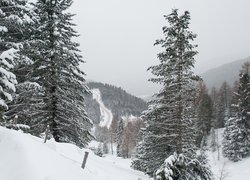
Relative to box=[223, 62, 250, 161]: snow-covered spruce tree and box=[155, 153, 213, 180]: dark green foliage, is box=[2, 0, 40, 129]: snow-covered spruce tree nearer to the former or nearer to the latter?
box=[155, 153, 213, 180]: dark green foliage

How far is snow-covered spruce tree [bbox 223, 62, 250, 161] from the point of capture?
41.3m

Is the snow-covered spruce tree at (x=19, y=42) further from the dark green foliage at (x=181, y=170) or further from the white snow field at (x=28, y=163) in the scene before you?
the dark green foliage at (x=181, y=170)

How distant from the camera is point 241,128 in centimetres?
4238

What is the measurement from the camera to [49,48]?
1884 centimetres

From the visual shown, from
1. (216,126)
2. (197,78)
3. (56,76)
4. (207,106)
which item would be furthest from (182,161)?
(216,126)

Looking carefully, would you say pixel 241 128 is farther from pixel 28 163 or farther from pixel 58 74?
pixel 28 163

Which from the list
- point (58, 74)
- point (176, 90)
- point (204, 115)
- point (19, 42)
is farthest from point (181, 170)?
point (204, 115)

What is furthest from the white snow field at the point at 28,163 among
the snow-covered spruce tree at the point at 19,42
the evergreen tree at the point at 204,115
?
the evergreen tree at the point at 204,115

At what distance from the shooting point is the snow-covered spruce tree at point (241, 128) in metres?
41.3

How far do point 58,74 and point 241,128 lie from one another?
32223mm

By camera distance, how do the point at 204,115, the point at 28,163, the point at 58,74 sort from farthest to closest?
the point at 204,115 < the point at 58,74 < the point at 28,163

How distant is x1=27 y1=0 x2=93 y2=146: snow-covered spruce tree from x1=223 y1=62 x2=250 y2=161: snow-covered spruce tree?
2873cm

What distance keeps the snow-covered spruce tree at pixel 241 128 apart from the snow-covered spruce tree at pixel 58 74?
28729 millimetres

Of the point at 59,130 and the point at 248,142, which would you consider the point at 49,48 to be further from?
the point at 248,142
